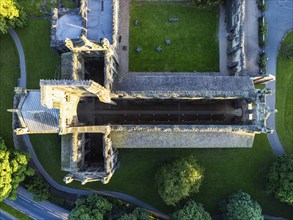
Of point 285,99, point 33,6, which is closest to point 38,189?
point 33,6

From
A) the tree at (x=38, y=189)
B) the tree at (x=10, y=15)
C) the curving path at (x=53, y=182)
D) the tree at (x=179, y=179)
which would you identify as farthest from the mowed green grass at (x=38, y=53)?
the tree at (x=179, y=179)

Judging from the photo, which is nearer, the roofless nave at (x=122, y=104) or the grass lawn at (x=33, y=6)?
the roofless nave at (x=122, y=104)

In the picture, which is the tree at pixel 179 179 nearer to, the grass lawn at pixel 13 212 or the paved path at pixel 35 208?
the paved path at pixel 35 208

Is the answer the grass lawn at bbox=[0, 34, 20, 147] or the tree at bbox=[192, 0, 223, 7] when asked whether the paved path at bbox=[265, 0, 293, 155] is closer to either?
the tree at bbox=[192, 0, 223, 7]

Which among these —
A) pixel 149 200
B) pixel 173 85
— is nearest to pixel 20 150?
pixel 149 200

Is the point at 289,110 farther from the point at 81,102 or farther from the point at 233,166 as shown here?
the point at 81,102

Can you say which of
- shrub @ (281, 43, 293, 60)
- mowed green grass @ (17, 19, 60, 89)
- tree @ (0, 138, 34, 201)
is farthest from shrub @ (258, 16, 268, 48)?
tree @ (0, 138, 34, 201)

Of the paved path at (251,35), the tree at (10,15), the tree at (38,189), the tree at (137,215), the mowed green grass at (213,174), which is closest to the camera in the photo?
the tree at (137,215)
